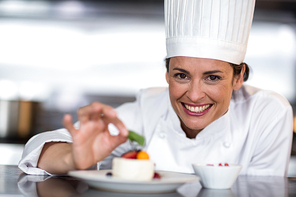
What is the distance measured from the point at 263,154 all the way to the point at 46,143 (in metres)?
0.89

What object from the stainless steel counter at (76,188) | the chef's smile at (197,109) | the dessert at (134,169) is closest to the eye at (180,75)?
the chef's smile at (197,109)

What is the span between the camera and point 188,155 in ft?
5.11

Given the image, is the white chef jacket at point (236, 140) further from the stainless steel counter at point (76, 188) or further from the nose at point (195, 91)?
the stainless steel counter at point (76, 188)

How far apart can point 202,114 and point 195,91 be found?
0.45ft

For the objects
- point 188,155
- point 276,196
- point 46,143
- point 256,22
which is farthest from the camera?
point 256,22

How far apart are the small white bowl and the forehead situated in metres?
0.47

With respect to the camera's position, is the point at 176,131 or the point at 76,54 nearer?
the point at 176,131

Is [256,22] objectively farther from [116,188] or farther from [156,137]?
[116,188]

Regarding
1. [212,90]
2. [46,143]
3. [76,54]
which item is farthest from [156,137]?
[76,54]

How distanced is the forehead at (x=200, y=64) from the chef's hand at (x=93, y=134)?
49 centimetres

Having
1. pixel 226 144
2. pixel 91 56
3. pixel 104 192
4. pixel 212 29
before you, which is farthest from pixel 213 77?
pixel 91 56

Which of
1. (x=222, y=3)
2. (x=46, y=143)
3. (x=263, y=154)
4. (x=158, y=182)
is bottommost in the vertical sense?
(x=263, y=154)

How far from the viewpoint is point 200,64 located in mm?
1328

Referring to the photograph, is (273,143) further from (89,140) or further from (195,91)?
(89,140)
